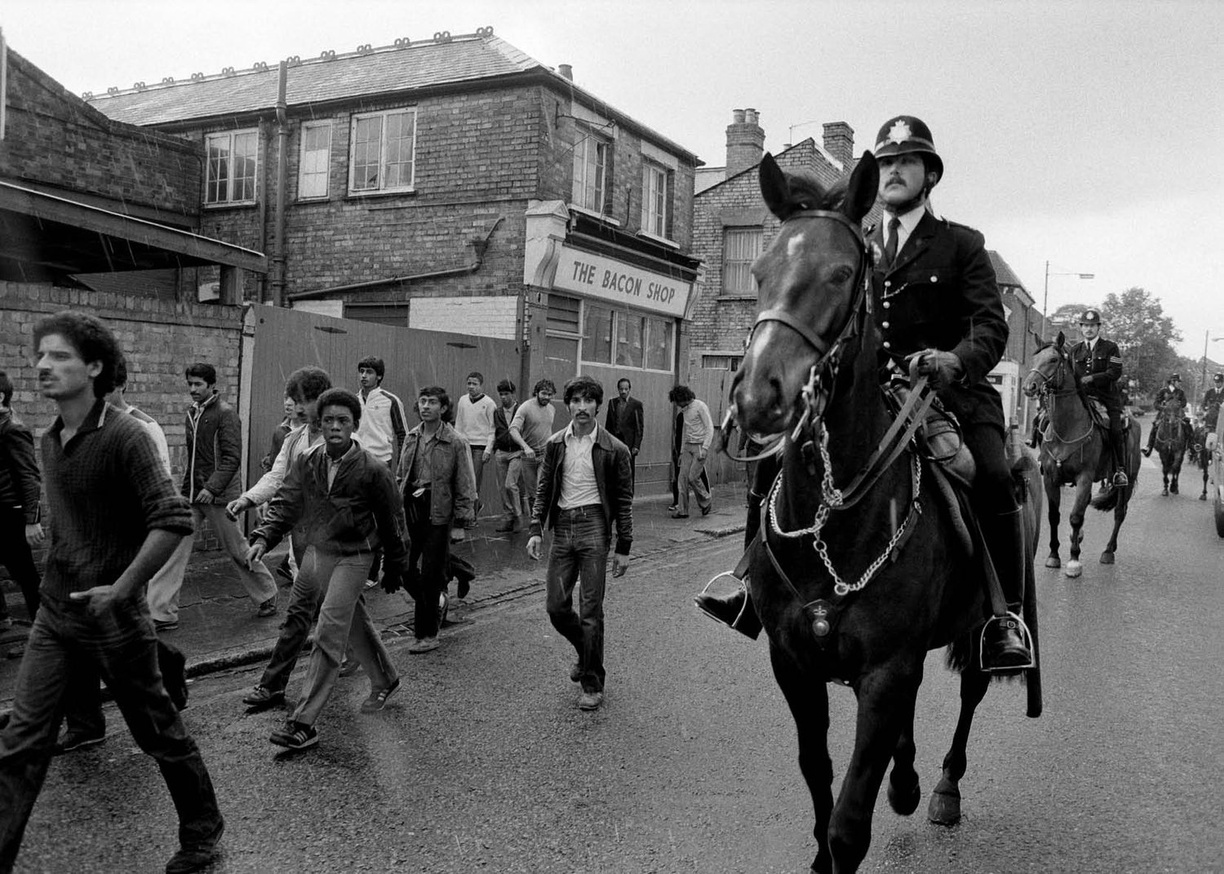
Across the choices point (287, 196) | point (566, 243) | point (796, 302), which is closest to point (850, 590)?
point (796, 302)

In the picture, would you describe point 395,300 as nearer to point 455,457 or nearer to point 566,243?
point 566,243

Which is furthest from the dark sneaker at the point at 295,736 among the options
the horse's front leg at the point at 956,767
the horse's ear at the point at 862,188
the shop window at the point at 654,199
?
the shop window at the point at 654,199

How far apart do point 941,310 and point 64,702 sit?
3587mm

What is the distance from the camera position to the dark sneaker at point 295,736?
510 cm

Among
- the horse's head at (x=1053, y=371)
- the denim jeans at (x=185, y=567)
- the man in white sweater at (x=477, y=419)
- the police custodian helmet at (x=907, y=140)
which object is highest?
the police custodian helmet at (x=907, y=140)

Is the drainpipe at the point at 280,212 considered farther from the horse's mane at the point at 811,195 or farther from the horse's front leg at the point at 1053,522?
the horse's mane at the point at 811,195

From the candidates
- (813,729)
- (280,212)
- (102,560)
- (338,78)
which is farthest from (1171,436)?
(102,560)

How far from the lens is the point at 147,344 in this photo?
10.0m

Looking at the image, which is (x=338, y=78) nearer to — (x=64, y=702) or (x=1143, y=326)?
(x=64, y=702)

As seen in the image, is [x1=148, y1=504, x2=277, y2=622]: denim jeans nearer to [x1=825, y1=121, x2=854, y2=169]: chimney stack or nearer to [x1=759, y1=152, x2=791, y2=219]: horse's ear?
[x1=759, y1=152, x2=791, y2=219]: horse's ear

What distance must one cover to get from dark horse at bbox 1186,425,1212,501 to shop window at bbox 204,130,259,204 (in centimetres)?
2001

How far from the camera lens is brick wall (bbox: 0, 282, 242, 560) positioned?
8.78 meters

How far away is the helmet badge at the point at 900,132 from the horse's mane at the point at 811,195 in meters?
0.86

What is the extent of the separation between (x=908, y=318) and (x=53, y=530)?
3398mm
